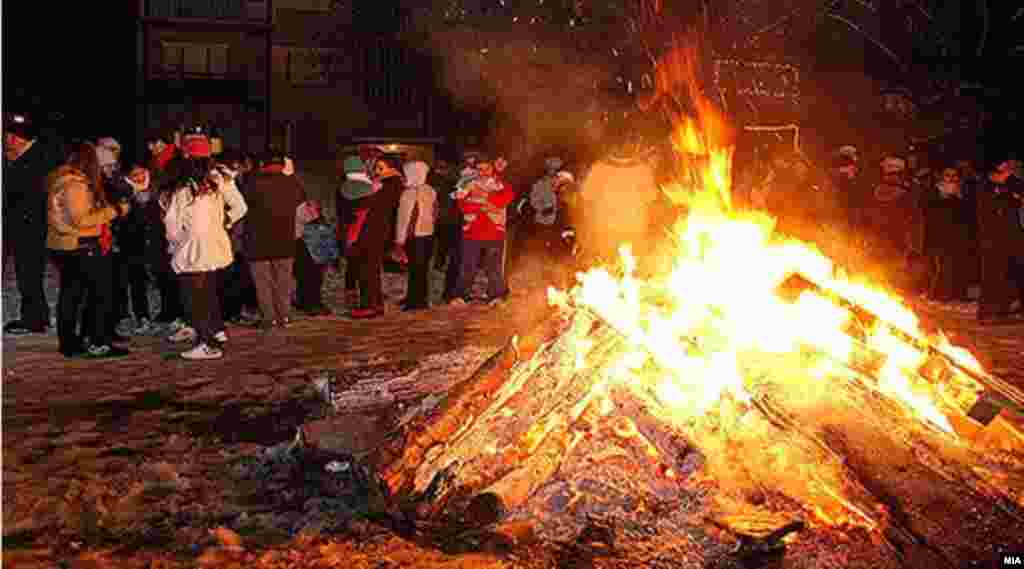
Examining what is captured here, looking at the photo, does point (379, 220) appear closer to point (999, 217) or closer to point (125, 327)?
point (125, 327)

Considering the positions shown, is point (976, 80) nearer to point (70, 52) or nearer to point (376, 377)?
point (376, 377)

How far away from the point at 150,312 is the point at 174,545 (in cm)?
735

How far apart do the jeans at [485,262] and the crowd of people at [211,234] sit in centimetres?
2

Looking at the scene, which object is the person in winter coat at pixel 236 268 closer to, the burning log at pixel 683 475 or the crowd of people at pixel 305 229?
the crowd of people at pixel 305 229

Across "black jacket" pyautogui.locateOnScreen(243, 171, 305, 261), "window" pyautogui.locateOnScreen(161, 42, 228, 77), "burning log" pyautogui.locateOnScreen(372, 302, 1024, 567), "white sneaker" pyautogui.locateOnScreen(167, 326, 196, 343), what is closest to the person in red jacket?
"black jacket" pyautogui.locateOnScreen(243, 171, 305, 261)

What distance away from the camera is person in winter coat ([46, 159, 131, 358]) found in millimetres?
8688

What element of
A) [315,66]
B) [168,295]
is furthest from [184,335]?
[315,66]

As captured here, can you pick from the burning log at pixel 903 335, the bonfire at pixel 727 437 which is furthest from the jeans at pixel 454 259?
the burning log at pixel 903 335

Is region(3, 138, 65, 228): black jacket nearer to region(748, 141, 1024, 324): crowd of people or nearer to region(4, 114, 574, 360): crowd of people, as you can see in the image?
region(4, 114, 574, 360): crowd of people

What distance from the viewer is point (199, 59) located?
107ft

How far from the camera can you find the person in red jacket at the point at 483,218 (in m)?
12.2

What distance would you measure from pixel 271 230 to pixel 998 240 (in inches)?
327

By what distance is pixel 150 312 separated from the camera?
1160 cm

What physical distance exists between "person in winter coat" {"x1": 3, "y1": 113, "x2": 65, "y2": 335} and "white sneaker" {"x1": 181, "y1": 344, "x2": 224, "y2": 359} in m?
2.09
